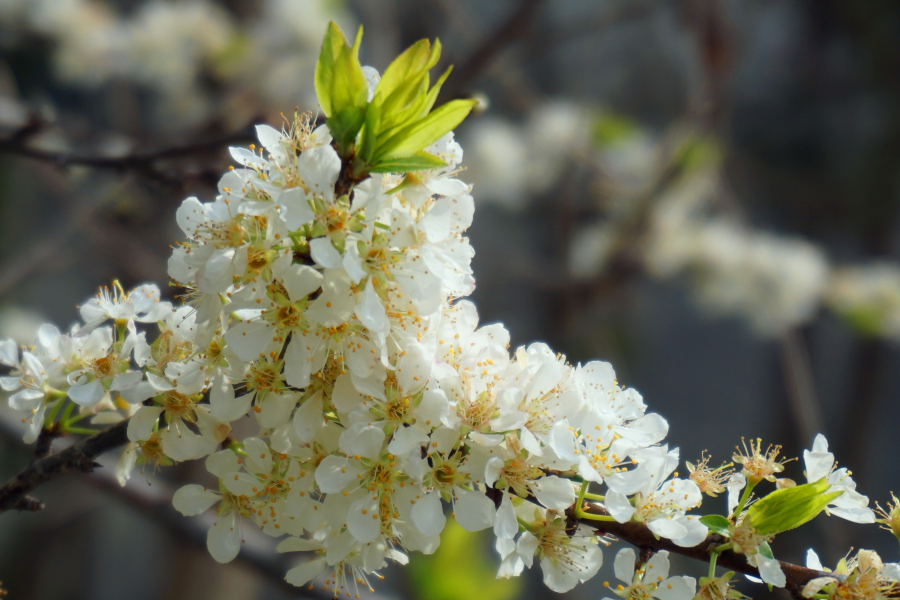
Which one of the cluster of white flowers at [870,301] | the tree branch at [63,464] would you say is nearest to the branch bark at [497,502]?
the tree branch at [63,464]

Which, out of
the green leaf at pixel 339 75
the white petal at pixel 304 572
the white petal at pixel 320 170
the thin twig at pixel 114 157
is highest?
the thin twig at pixel 114 157

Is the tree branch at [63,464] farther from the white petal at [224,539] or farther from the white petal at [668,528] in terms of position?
the white petal at [668,528]

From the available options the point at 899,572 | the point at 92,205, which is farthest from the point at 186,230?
the point at 92,205

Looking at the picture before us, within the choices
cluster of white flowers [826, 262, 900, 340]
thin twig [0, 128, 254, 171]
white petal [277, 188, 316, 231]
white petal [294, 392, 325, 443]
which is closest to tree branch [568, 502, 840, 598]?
white petal [294, 392, 325, 443]

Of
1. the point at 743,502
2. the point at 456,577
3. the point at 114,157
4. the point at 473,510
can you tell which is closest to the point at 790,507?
the point at 743,502

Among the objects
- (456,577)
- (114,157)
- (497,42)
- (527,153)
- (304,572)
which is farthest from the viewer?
(527,153)

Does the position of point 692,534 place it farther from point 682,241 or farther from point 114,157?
point 682,241
